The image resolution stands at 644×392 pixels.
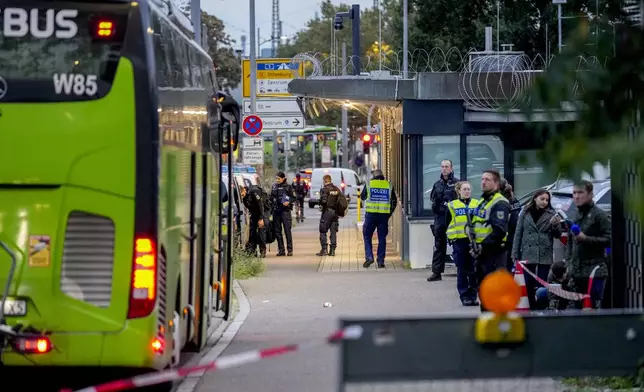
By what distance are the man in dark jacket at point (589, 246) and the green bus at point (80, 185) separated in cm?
467

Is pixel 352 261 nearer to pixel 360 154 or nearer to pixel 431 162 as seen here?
pixel 431 162

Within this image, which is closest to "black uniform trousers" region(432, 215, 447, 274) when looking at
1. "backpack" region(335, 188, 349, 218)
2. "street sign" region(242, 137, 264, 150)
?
"backpack" region(335, 188, 349, 218)

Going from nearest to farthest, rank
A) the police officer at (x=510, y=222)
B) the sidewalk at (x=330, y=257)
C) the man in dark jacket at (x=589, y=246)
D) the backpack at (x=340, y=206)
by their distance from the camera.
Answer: the man in dark jacket at (x=589, y=246) < the police officer at (x=510, y=222) < the sidewalk at (x=330, y=257) < the backpack at (x=340, y=206)

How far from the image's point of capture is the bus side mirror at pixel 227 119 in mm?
13348

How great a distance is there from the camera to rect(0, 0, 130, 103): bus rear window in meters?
8.52

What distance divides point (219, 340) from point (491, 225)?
3.56m

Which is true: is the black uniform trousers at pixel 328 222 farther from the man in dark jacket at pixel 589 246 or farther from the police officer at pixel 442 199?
the man in dark jacket at pixel 589 246

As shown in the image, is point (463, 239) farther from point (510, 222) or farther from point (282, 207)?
point (282, 207)

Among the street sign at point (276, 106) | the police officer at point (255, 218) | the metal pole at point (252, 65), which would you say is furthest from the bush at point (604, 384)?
the metal pole at point (252, 65)

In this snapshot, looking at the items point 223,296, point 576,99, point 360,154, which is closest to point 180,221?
point 223,296

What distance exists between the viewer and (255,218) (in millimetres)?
27094

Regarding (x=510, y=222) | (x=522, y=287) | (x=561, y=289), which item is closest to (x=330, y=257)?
(x=510, y=222)

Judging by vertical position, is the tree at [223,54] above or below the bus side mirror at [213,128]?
above

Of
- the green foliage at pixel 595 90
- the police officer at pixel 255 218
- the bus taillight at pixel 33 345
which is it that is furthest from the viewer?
the police officer at pixel 255 218
